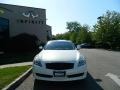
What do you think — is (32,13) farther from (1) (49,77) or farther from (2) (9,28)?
(1) (49,77)

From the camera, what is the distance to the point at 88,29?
77.2m

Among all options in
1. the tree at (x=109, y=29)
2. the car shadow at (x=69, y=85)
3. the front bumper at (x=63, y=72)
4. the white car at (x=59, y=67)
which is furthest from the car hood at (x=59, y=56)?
the tree at (x=109, y=29)

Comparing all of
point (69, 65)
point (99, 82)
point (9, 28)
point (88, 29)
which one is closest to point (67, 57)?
point (69, 65)

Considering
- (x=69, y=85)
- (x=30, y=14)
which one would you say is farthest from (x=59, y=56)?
(x=30, y=14)

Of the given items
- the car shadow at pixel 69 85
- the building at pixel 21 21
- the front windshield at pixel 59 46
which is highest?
the building at pixel 21 21

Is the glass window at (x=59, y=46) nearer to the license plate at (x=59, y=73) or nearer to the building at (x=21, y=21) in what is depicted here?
the license plate at (x=59, y=73)

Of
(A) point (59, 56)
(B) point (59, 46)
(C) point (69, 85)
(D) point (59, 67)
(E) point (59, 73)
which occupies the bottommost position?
(C) point (69, 85)

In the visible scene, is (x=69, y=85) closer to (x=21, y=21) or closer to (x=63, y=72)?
(x=63, y=72)

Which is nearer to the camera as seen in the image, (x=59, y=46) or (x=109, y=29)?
(x=59, y=46)

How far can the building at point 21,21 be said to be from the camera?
37.6 metres

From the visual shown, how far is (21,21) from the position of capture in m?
42.0

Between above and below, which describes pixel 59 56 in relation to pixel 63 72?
above

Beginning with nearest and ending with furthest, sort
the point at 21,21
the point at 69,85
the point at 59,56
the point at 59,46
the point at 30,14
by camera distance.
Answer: the point at 69,85, the point at 59,56, the point at 59,46, the point at 21,21, the point at 30,14

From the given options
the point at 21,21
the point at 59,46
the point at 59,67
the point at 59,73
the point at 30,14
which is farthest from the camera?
the point at 30,14
